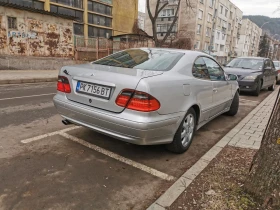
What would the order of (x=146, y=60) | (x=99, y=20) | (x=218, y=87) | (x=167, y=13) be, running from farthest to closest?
(x=167, y=13) → (x=99, y=20) → (x=218, y=87) → (x=146, y=60)

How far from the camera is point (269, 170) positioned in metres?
2.21

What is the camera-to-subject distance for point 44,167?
2.96m

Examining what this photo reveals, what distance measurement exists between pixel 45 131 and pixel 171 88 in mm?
2530

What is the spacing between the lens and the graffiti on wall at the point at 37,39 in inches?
535

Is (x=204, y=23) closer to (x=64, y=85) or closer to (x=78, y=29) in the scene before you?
(x=78, y=29)

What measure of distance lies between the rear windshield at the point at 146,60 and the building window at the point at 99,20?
109 ft

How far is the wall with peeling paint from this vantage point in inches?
531

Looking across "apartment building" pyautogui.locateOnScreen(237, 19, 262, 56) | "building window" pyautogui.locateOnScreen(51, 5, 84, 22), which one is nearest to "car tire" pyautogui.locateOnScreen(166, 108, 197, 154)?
"building window" pyautogui.locateOnScreen(51, 5, 84, 22)

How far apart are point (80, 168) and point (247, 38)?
8486 centimetres

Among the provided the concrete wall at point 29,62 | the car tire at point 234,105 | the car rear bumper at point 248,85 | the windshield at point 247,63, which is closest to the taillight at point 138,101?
the car tire at point 234,105

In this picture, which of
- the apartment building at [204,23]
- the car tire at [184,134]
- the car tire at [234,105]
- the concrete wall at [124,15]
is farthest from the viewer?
the apartment building at [204,23]

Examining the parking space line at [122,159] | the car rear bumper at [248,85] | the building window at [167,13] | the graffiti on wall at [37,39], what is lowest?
the parking space line at [122,159]

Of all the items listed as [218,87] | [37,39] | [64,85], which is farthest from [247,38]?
[64,85]

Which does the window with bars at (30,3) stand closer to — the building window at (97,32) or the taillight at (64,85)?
the building window at (97,32)
